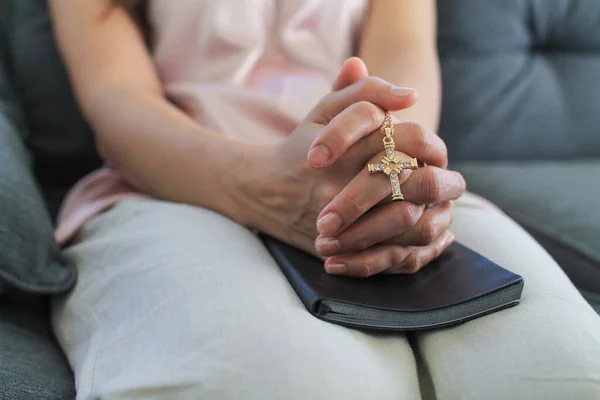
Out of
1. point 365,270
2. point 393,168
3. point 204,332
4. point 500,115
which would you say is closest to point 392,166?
point 393,168

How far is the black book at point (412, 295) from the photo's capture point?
46cm

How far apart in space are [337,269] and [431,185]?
123 mm

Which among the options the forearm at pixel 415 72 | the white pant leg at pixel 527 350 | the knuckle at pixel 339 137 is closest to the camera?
the white pant leg at pixel 527 350

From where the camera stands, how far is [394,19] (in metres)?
0.81

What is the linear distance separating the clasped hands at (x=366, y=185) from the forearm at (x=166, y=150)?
0.38ft

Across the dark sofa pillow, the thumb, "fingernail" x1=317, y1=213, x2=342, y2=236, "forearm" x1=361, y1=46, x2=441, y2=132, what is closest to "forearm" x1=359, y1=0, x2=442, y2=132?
"forearm" x1=361, y1=46, x2=441, y2=132

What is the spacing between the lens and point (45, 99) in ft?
3.18

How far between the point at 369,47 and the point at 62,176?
626mm

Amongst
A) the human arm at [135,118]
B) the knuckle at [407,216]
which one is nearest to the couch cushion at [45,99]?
the human arm at [135,118]

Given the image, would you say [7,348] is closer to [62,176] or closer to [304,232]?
[304,232]

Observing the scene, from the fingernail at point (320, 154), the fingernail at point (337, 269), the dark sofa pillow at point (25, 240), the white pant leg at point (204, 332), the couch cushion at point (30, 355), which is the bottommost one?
the couch cushion at point (30, 355)

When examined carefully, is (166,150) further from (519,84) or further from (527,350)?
(519,84)

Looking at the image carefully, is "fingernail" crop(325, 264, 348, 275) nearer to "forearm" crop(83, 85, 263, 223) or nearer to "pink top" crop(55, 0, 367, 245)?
"forearm" crop(83, 85, 263, 223)

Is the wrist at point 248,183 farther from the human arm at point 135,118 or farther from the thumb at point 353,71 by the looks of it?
the thumb at point 353,71
